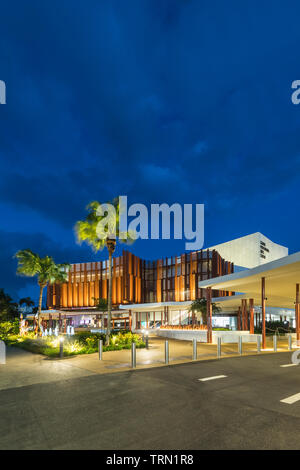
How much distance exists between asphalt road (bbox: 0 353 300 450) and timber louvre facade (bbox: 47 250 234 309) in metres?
46.5

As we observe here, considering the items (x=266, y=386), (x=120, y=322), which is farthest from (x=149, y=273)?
(x=266, y=386)

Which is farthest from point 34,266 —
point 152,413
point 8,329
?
point 152,413

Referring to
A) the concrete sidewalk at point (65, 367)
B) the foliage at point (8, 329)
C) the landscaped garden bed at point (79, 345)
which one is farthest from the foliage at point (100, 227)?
the foliage at point (8, 329)

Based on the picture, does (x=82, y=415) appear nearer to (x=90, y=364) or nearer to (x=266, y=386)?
(x=266, y=386)

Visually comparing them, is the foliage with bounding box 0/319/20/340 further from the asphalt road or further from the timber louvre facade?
the timber louvre facade

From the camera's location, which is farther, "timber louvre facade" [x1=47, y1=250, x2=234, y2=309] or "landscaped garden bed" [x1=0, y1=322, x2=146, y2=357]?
"timber louvre facade" [x1=47, y1=250, x2=234, y2=309]

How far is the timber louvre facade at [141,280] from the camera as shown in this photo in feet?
186

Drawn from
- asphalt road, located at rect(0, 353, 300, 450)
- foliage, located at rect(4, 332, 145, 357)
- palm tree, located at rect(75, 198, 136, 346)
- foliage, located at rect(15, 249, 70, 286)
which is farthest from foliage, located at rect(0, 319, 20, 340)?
asphalt road, located at rect(0, 353, 300, 450)

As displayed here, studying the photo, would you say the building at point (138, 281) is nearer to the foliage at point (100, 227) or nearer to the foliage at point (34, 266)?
the foliage at point (34, 266)

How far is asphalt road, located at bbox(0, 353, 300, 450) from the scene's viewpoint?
4.91 metres

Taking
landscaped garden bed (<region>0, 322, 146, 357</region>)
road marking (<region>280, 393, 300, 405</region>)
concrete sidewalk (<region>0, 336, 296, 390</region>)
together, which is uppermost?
road marking (<region>280, 393, 300, 405</region>)

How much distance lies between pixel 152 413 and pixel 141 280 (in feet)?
191

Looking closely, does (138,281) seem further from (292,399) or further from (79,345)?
(292,399)

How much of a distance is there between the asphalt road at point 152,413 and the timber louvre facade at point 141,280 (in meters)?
46.5
